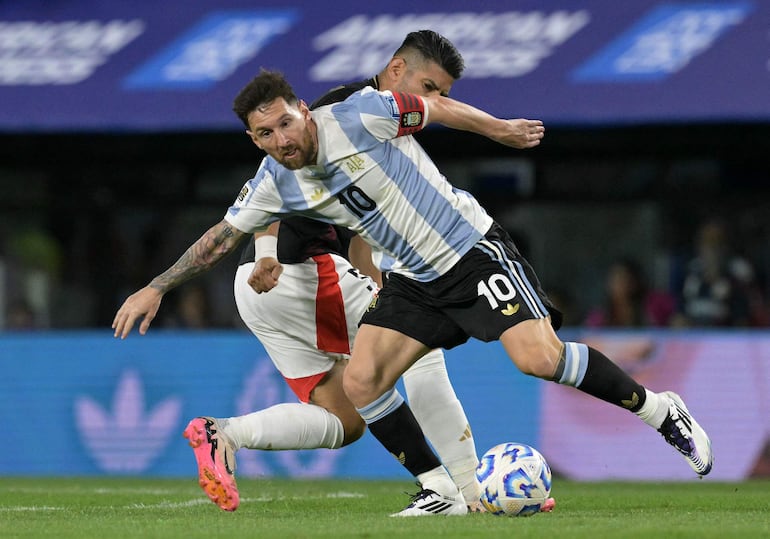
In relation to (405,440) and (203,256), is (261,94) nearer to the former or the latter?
(203,256)

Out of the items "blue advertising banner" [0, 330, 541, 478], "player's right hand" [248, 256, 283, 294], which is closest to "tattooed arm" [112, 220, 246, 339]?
"player's right hand" [248, 256, 283, 294]

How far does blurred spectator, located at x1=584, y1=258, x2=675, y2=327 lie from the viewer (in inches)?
474

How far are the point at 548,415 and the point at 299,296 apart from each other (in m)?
4.09

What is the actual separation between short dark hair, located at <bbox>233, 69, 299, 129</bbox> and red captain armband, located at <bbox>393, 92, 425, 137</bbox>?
46cm

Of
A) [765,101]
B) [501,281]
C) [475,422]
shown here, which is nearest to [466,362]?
[475,422]

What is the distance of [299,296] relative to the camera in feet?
23.9

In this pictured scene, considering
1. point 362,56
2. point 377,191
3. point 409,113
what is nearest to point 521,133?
point 409,113

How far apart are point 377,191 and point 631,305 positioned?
6050mm

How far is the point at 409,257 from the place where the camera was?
6535 mm

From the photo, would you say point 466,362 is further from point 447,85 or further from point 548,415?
point 447,85

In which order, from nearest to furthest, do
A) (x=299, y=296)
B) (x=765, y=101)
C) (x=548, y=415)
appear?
(x=299, y=296), (x=548, y=415), (x=765, y=101)

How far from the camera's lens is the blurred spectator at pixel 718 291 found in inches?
472

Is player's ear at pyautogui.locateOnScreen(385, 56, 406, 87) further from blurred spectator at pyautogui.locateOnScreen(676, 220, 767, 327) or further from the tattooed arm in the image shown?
blurred spectator at pyautogui.locateOnScreen(676, 220, 767, 327)

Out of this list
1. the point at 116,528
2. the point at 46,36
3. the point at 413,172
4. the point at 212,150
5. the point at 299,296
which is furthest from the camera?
the point at 212,150
